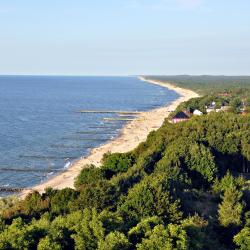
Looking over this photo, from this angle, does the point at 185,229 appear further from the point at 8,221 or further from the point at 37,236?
the point at 8,221

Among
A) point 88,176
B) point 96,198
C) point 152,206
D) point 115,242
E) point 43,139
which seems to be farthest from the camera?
point 43,139

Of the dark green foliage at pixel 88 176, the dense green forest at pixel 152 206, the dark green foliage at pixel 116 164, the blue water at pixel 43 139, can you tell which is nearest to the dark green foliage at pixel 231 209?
the dense green forest at pixel 152 206

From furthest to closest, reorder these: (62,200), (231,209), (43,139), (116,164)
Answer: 1. (43,139)
2. (116,164)
3. (62,200)
4. (231,209)

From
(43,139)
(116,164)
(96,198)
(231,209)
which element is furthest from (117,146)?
(231,209)

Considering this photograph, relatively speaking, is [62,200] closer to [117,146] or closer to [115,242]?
[115,242]

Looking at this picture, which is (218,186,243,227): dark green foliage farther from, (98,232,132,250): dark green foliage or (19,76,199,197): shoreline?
(19,76,199,197): shoreline

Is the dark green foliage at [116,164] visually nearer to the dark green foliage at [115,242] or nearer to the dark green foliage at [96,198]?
the dark green foliage at [96,198]

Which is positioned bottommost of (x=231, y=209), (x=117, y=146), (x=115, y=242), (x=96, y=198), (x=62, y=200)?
(x=117, y=146)

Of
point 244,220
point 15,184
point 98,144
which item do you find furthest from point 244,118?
point 244,220

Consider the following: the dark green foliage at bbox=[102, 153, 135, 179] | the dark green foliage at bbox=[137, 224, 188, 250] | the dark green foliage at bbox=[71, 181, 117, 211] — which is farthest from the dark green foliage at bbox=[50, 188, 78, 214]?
the dark green foliage at bbox=[102, 153, 135, 179]
